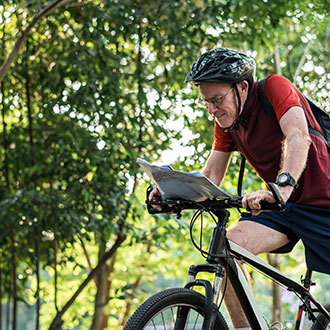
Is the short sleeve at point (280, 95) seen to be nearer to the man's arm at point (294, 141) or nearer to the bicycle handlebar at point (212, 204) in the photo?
the man's arm at point (294, 141)

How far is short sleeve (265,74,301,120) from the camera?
8.09 ft

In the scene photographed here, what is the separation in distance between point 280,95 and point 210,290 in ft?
2.91

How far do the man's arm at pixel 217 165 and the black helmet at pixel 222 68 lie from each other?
1.61ft

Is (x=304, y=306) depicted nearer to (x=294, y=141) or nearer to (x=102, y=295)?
(x=294, y=141)

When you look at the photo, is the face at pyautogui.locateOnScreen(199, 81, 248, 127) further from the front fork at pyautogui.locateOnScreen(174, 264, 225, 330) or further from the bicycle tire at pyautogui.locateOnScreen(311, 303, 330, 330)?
the bicycle tire at pyautogui.locateOnScreen(311, 303, 330, 330)

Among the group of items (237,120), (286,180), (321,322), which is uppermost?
(237,120)

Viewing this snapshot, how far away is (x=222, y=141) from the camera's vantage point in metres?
2.94

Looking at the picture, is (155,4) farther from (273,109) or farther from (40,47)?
(273,109)

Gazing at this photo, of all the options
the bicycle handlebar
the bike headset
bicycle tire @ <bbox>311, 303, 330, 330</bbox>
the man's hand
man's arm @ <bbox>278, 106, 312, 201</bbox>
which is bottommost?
bicycle tire @ <bbox>311, 303, 330, 330</bbox>

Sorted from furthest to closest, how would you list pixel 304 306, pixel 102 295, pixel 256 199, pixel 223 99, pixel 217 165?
pixel 102 295 < pixel 217 165 < pixel 304 306 < pixel 223 99 < pixel 256 199

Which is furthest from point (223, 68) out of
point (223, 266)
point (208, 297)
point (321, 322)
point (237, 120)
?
point (321, 322)

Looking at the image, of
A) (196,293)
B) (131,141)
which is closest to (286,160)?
(196,293)

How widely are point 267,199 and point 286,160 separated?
0.31 metres

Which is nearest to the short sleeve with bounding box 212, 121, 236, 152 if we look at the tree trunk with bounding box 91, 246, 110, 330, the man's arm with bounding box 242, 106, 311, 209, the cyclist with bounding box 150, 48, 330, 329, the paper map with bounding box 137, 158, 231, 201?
the cyclist with bounding box 150, 48, 330, 329
